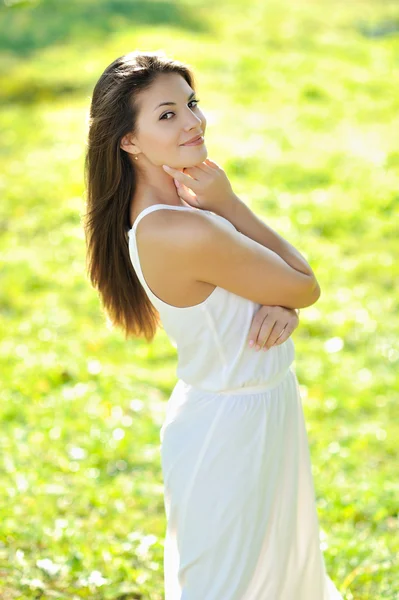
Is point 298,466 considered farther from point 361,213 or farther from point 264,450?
point 361,213

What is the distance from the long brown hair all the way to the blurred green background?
135 cm

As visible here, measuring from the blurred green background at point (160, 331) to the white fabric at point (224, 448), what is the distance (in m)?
0.98

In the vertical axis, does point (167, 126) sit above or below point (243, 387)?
above

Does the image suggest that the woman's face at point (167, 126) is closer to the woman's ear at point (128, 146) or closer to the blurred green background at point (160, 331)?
the woman's ear at point (128, 146)

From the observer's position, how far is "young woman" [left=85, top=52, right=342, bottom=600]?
92.0 inches

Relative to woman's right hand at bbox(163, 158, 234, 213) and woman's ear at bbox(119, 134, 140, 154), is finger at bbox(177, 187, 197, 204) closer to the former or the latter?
woman's right hand at bbox(163, 158, 234, 213)

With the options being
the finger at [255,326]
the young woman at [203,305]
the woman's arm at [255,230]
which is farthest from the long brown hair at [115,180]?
the finger at [255,326]

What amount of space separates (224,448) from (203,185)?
0.73 meters

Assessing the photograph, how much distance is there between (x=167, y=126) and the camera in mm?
2330

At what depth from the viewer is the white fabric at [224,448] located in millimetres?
2449

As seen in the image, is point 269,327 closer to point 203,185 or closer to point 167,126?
point 203,185

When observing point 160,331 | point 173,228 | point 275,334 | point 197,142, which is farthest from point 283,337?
point 160,331

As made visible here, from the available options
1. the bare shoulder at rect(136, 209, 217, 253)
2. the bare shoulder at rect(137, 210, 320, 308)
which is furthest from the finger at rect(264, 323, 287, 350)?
the bare shoulder at rect(136, 209, 217, 253)

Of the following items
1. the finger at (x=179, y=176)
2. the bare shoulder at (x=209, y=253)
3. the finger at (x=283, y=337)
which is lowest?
the finger at (x=283, y=337)
